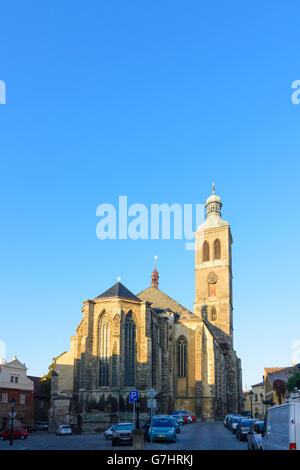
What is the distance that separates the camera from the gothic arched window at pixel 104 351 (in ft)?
139

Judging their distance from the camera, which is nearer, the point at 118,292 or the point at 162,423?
the point at 162,423

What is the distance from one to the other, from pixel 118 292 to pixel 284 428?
34.4 m

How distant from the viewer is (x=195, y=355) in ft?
180

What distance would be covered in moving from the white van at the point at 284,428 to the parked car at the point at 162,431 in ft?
32.4

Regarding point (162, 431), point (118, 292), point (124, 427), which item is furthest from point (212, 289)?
point (162, 431)

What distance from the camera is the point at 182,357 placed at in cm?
5597

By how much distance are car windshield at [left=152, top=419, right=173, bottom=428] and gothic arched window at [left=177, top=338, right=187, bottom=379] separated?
105ft

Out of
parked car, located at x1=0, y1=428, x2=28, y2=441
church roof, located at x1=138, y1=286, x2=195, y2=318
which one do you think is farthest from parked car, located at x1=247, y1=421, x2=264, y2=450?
church roof, located at x1=138, y1=286, x2=195, y2=318

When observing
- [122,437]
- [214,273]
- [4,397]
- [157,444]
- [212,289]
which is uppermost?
[214,273]

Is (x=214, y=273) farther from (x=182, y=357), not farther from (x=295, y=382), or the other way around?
(x=295, y=382)

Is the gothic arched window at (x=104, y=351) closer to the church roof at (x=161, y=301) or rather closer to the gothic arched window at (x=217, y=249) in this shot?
the church roof at (x=161, y=301)
